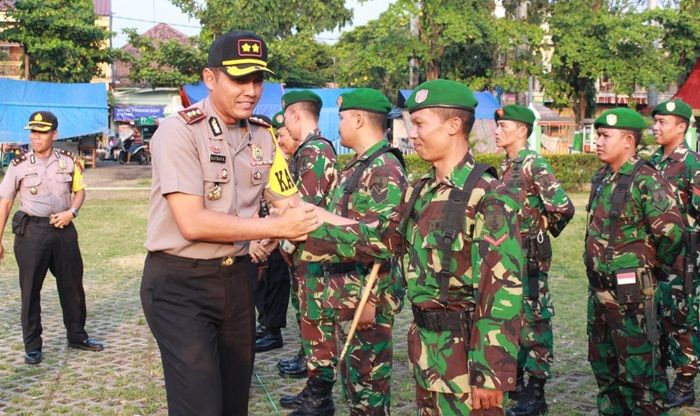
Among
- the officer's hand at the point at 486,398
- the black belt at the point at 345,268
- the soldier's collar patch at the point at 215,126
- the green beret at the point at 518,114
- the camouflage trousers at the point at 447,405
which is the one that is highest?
the green beret at the point at 518,114

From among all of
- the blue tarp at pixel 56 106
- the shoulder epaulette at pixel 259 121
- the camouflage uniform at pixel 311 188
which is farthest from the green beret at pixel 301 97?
the blue tarp at pixel 56 106

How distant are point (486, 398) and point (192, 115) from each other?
1721mm

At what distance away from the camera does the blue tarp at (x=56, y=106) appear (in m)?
28.0

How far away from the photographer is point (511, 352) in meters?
3.14

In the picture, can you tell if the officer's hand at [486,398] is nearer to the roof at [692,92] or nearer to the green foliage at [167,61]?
the roof at [692,92]

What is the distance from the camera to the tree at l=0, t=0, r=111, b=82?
112 ft

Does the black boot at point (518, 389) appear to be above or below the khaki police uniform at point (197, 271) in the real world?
below

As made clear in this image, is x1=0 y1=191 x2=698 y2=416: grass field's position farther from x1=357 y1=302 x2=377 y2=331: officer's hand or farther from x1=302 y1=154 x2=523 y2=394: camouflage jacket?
x1=302 y1=154 x2=523 y2=394: camouflage jacket

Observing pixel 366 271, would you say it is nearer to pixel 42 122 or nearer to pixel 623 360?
pixel 623 360

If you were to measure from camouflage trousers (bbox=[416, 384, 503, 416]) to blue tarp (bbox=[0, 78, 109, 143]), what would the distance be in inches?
1070

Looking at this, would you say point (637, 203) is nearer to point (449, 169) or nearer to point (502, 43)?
point (449, 169)

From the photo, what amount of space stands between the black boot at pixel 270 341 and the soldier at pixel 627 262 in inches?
127

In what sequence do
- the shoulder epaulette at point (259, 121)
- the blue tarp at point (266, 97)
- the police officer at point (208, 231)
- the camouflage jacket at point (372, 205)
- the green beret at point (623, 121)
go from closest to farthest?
the police officer at point (208, 231)
the shoulder epaulette at point (259, 121)
the camouflage jacket at point (372, 205)
the green beret at point (623, 121)
the blue tarp at point (266, 97)

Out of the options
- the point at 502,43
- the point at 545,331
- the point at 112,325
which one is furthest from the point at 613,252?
the point at 502,43
